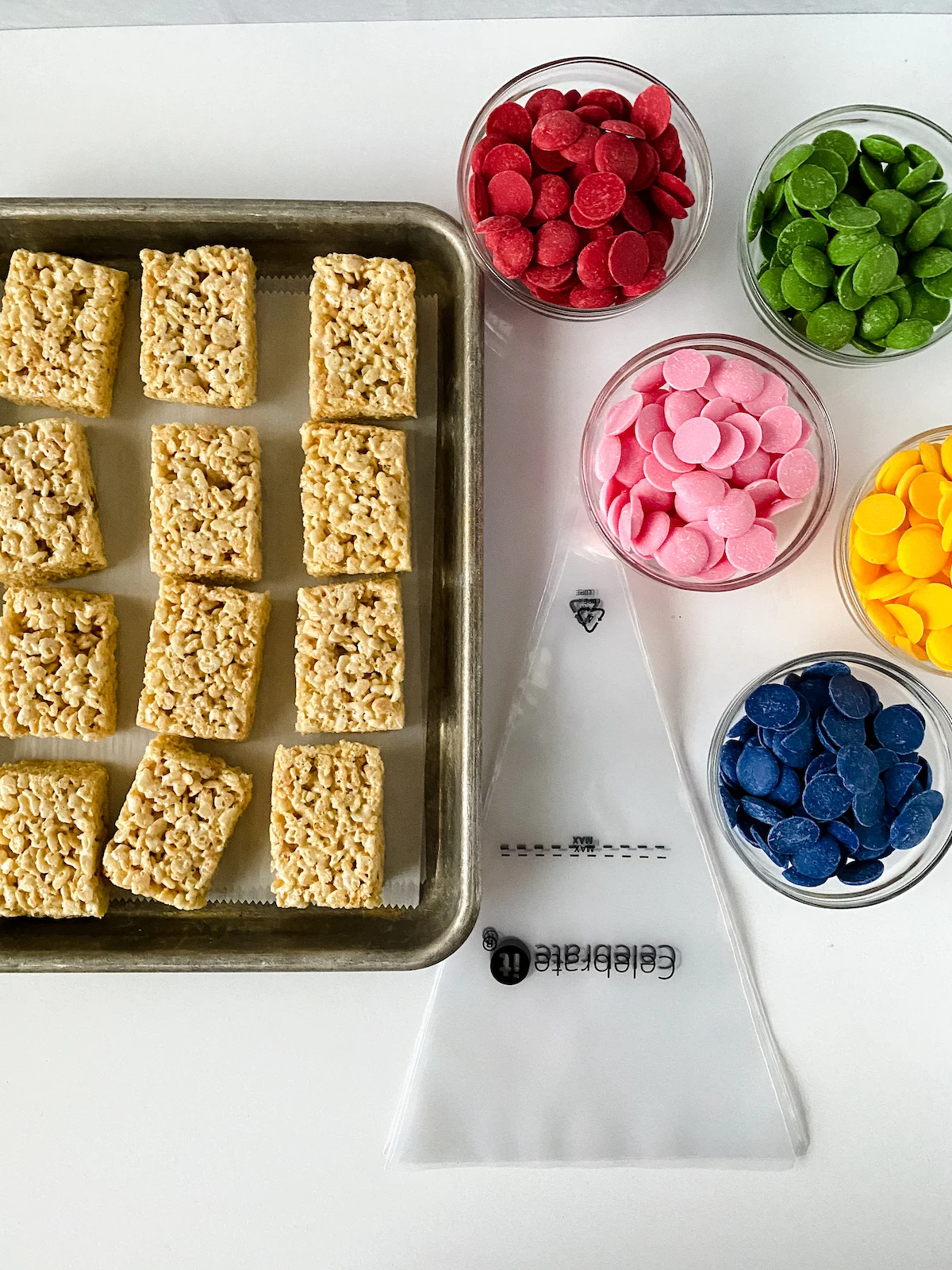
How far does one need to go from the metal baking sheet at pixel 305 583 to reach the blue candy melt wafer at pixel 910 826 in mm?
538

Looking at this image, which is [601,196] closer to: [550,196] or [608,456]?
[550,196]

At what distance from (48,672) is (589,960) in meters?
0.86

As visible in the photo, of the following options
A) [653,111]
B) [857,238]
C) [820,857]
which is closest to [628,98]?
[653,111]

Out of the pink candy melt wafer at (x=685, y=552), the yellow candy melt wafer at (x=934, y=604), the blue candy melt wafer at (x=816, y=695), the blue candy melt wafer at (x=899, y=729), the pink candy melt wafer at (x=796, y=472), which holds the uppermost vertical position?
the pink candy melt wafer at (x=796, y=472)

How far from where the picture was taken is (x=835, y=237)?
1.04 m

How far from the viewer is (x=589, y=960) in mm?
1220

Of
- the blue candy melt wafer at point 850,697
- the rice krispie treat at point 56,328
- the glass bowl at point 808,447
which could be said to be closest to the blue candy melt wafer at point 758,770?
the blue candy melt wafer at point 850,697

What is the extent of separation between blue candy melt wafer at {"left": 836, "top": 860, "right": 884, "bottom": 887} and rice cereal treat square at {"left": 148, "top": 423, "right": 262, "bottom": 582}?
898 millimetres

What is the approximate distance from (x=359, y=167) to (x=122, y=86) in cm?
37

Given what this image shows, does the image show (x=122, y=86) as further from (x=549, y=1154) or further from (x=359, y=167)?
(x=549, y=1154)

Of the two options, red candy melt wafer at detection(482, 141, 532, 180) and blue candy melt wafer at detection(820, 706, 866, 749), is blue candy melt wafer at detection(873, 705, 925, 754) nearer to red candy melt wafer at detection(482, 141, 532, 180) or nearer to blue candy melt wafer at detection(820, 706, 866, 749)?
blue candy melt wafer at detection(820, 706, 866, 749)

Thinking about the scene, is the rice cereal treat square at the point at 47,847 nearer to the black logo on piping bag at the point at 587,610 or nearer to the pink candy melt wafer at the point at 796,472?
the black logo on piping bag at the point at 587,610

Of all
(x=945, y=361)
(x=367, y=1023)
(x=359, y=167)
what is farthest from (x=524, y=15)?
(x=367, y=1023)

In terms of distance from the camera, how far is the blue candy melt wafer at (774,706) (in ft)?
3.53
